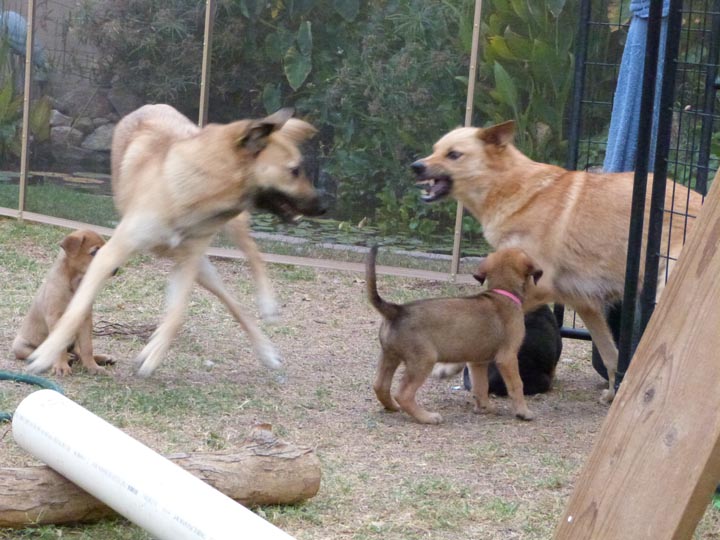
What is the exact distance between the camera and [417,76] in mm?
9250

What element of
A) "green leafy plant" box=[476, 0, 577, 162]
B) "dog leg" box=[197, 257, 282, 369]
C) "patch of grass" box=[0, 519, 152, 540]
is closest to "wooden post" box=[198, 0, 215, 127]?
"green leafy plant" box=[476, 0, 577, 162]

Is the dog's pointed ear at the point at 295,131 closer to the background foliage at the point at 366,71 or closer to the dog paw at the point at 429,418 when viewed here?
the dog paw at the point at 429,418

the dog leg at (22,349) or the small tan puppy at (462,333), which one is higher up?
the small tan puppy at (462,333)

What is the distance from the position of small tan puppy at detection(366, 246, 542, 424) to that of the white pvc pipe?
1891mm

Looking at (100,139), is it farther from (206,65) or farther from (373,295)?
(373,295)

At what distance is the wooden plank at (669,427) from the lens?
2262 millimetres

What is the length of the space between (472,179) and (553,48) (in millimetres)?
3105

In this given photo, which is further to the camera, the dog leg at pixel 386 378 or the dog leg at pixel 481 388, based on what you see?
the dog leg at pixel 481 388

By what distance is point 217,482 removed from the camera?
376 centimetres

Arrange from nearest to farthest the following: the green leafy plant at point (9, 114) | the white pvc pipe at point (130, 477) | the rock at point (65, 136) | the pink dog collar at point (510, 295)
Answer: the white pvc pipe at point (130, 477) < the pink dog collar at point (510, 295) < the rock at point (65, 136) < the green leafy plant at point (9, 114)

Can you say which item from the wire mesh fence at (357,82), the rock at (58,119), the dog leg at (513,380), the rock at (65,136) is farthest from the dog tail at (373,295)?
the rock at (58,119)

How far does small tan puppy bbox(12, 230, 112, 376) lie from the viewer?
5.91 metres

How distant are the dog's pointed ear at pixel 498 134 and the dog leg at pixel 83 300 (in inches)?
86.8

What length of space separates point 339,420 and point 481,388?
0.86 m
